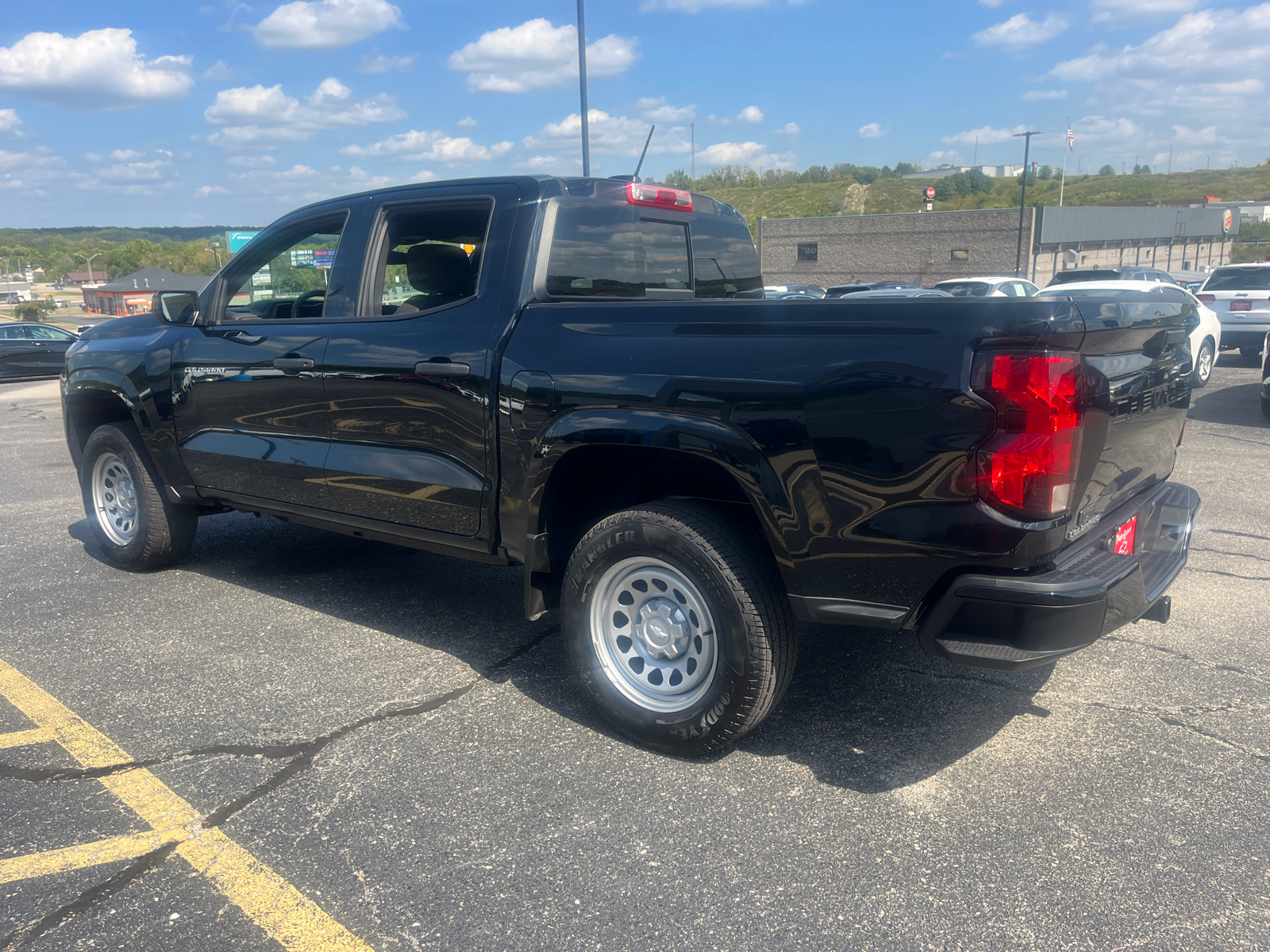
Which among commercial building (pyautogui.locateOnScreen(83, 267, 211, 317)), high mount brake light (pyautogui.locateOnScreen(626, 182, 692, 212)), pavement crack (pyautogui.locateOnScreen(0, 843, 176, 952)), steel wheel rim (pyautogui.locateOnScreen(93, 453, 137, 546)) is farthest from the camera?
commercial building (pyautogui.locateOnScreen(83, 267, 211, 317))

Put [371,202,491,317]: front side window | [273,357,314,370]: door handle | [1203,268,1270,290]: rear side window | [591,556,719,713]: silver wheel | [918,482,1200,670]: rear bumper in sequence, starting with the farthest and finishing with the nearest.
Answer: [1203,268,1270,290]: rear side window, [273,357,314,370]: door handle, [371,202,491,317]: front side window, [591,556,719,713]: silver wheel, [918,482,1200,670]: rear bumper

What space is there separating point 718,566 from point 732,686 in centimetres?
40

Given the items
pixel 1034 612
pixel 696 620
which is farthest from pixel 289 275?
pixel 1034 612

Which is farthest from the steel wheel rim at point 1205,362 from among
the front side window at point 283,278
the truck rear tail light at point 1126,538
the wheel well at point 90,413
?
the wheel well at point 90,413

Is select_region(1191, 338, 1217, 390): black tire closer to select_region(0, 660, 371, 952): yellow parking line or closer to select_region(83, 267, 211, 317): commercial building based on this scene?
select_region(0, 660, 371, 952): yellow parking line

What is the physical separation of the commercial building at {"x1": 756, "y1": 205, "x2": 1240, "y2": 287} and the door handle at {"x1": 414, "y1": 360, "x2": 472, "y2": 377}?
52.0 metres

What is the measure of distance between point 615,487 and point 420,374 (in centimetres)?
91

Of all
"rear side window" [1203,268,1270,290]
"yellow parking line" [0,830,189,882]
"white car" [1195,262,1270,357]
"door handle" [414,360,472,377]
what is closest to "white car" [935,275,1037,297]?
"rear side window" [1203,268,1270,290]

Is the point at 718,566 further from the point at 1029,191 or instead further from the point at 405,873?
the point at 1029,191

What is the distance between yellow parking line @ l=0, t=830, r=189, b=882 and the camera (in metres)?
2.67

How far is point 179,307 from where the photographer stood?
4.88m

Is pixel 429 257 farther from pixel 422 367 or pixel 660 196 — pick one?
pixel 660 196

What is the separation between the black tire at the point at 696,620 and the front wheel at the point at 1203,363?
11.6 metres

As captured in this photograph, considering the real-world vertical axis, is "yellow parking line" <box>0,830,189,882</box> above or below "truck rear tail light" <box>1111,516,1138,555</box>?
below
